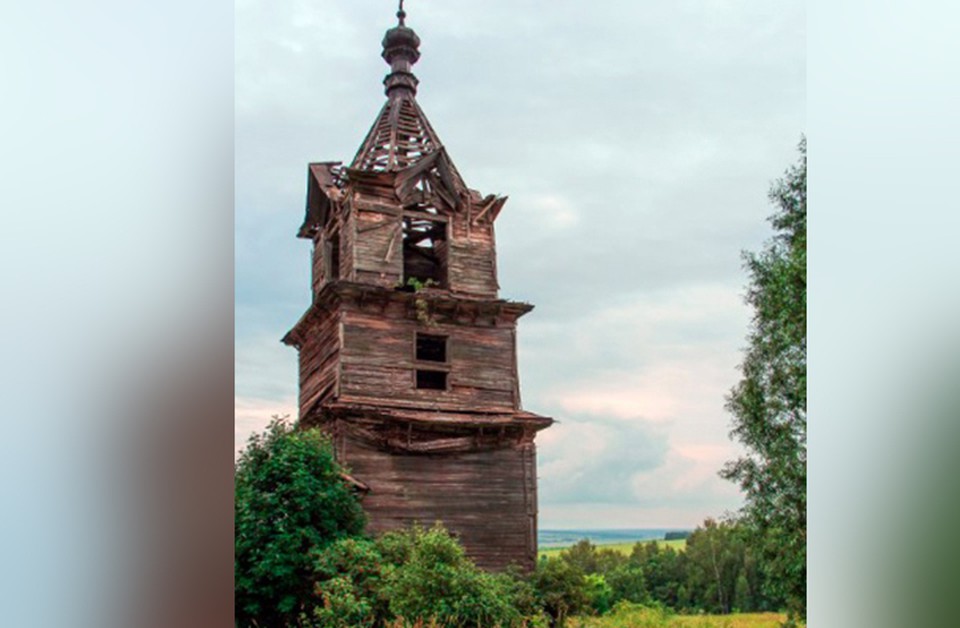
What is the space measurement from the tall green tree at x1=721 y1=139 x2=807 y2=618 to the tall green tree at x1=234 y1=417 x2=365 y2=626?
290 cm

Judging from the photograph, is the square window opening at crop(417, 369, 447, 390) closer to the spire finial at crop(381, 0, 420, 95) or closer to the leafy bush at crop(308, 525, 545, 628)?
the leafy bush at crop(308, 525, 545, 628)

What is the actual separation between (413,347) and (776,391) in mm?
2830

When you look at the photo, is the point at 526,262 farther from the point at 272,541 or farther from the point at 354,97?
the point at 272,541

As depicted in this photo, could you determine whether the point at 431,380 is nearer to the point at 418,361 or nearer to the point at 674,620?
the point at 418,361

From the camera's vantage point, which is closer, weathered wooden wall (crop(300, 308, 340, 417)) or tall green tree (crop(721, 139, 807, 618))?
tall green tree (crop(721, 139, 807, 618))

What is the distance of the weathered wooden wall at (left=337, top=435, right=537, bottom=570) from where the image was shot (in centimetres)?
755

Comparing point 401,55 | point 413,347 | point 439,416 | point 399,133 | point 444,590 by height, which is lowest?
point 444,590

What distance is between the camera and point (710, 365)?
7.29m

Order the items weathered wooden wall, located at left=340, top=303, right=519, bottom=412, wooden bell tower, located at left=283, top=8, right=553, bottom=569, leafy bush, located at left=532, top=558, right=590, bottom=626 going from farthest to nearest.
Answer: weathered wooden wall, located at left=340, top=303, right=519, bottom=412 → wooden bell tower, located at left=283, top=8, right=553, bottom=569 → leafy bush, located at left=532, top=558, right=590, bottom=626

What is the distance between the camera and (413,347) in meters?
7.96

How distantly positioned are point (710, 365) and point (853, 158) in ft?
14.0

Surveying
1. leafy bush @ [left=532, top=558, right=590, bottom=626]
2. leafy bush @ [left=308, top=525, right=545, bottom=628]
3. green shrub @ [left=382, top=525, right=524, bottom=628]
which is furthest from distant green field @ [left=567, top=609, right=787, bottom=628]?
green shrub @ [left=382, top=525, right=524, bottom=628]

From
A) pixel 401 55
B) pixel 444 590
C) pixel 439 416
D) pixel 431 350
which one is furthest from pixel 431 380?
pixel 401 55

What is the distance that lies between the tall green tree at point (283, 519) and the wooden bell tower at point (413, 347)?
1.62 feet
